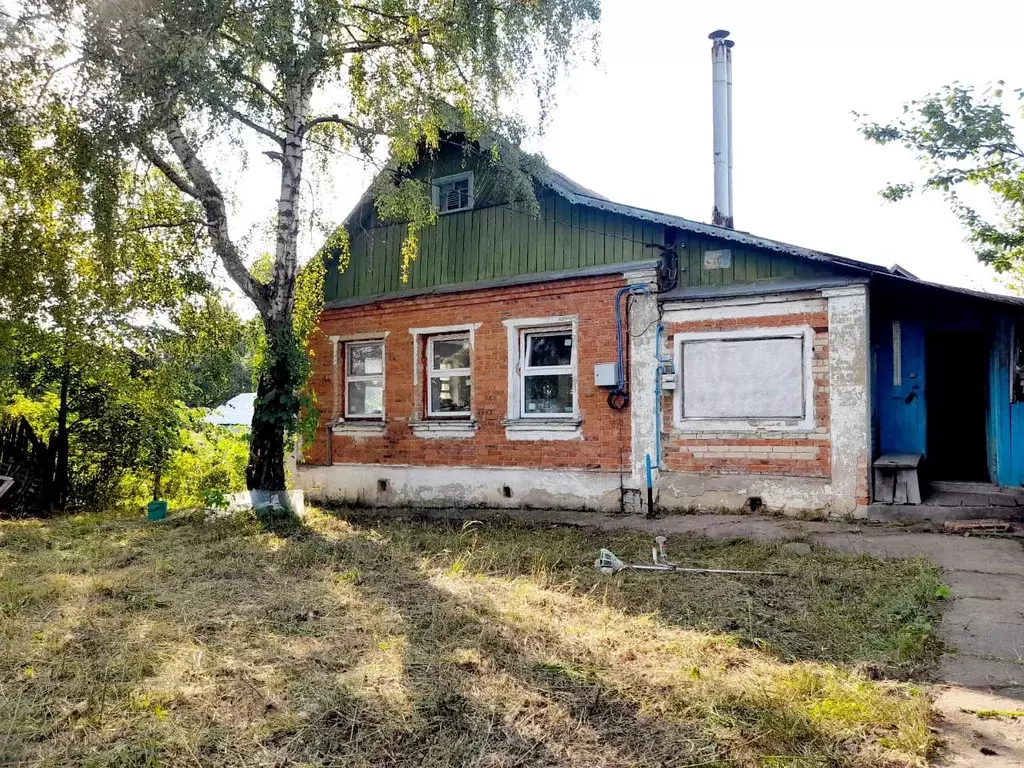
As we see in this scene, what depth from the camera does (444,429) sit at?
11453 millimetres

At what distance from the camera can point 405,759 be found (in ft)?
9.41

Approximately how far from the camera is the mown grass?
2.93 metres

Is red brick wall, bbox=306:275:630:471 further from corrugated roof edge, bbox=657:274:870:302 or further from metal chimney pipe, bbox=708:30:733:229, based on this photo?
metal chimney pipe, bbox=708:30:733:229

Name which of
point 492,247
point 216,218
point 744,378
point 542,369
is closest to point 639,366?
point 744,378

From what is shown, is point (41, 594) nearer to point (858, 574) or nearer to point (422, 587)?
point (422, 587)

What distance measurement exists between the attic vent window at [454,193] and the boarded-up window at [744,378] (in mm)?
4678

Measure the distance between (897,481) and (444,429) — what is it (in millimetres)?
6573

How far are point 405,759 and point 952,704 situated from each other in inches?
100

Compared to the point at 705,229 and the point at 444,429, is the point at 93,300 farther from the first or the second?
the point at 705,229

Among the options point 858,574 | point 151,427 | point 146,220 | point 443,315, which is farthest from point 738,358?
point 151,427

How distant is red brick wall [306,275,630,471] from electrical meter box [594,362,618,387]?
132mm

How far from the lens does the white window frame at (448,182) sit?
11703mm

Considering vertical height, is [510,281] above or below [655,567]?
above

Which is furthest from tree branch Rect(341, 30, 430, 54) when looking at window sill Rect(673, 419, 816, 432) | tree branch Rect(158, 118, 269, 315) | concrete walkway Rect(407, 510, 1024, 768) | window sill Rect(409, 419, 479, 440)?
concrete walkway Rect(407, 510, 1024, 768)
